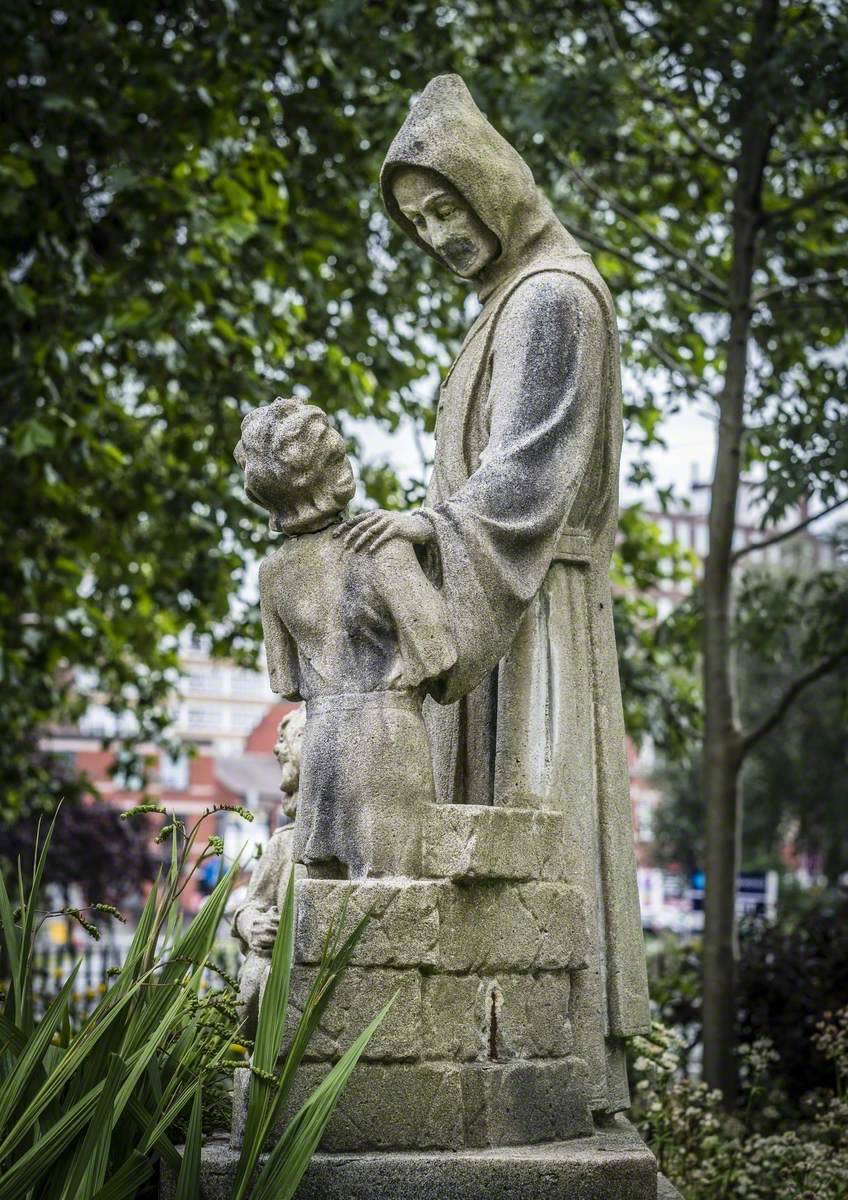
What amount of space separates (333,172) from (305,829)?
9.70 m

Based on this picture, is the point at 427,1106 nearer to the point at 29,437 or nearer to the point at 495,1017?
the point at 495,1017

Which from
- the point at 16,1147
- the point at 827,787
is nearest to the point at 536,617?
the point at 16,1147

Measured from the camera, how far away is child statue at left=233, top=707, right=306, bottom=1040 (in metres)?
4.63

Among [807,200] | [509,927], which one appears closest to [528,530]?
[509,927]

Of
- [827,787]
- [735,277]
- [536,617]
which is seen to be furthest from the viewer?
[827,787]

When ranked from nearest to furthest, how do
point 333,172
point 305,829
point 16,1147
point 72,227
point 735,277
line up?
point 16,1147, point 305,829, point 735,277, point 72,227, point 333,172

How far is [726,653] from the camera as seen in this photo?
10.4 m

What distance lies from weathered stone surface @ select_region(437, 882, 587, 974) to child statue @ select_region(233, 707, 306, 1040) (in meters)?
0.86

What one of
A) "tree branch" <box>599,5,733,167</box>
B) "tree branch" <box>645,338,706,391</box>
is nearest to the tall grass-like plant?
"tree branch" <box>645,338,706,391</box>

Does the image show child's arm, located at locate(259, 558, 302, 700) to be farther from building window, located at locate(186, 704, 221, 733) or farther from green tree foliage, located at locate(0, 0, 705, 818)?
building window, located at locate(186, 704, 221, 733)

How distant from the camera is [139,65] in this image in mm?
11500

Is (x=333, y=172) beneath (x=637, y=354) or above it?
above

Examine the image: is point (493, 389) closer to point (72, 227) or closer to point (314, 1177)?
point (314, 1177)

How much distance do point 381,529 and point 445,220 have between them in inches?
43.1
